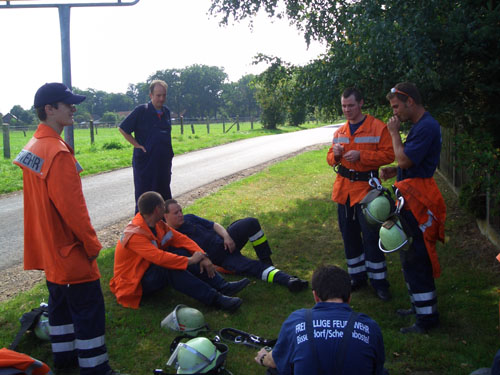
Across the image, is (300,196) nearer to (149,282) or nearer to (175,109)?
(149,282)

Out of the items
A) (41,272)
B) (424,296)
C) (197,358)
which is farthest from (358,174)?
(41,272)

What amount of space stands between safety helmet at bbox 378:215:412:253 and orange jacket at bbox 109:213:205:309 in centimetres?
201

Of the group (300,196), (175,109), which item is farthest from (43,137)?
(175,109)

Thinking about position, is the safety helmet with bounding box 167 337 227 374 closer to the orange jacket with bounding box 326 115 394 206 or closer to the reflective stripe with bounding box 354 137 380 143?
the orange jacket with bounding box 326 115 394 206

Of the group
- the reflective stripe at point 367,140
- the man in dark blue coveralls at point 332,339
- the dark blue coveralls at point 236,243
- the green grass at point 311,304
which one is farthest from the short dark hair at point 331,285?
the dark blue coveralls at point 236,243

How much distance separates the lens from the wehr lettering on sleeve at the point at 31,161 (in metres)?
3.37

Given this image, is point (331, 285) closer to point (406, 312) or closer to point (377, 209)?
point (377, 209)

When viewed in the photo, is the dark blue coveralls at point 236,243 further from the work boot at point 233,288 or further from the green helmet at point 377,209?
the green helmet at point 377,209

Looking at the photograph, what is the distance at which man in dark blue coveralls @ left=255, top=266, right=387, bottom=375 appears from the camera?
2369mm

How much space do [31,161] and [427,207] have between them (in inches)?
131

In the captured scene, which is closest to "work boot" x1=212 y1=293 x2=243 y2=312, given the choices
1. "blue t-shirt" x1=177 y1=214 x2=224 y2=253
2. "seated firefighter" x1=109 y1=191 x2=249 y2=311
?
"seated firefighter" x1=109 y1=191 x2=249 y2=311

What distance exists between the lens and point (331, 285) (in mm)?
2590

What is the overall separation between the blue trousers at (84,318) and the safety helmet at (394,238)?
2481mm

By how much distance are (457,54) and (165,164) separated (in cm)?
414
